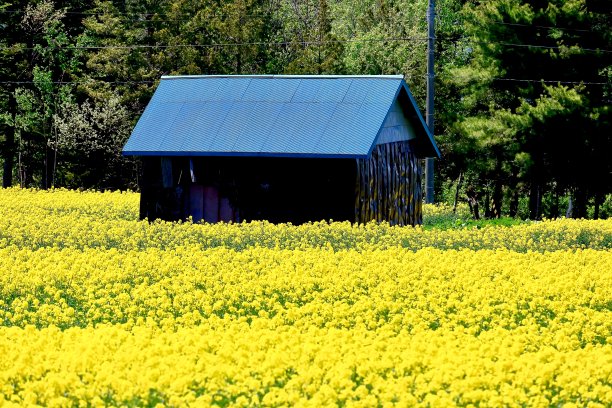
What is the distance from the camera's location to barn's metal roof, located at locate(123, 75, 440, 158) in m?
28.4

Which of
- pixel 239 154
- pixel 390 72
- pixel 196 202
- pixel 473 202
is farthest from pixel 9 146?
pixel 239 154

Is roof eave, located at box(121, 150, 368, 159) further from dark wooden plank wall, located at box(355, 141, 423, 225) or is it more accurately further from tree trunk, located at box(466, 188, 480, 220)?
tree trunk, located at box(466, 188, 480, 220)

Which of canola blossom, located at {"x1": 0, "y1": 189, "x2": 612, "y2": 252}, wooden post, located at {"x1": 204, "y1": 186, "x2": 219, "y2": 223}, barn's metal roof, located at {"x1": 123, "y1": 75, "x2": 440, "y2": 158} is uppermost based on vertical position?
barn's metal roof, located at {"x1": 123, "y1": 75, "x2": 440, "y2": 158}

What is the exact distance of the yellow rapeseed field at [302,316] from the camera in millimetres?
10391

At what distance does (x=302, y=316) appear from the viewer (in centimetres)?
1471

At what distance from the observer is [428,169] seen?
3922 cm

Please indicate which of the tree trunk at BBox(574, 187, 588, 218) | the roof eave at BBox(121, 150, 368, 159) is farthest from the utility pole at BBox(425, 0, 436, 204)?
the roof eave at BBox(121, 150, 368, 159)

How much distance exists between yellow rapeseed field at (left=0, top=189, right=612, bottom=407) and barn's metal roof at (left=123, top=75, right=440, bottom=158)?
10.8 ft

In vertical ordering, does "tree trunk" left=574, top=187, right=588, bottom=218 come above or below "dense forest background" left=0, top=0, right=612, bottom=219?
below

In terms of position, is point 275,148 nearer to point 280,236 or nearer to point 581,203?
point 280,236

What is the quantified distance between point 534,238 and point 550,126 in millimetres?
17713

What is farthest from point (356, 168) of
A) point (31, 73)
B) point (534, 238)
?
point (31, 73)

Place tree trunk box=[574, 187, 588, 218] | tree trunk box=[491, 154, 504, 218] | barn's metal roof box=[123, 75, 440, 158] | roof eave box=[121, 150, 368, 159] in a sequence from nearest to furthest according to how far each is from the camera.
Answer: roof eave box=[121, 150, 368, 159], barn's metal roof box=[123, 75, 440, 158], tree trunk box=[574, 187, 588, 218], tree trunk box=[491, 154, 504, 218]

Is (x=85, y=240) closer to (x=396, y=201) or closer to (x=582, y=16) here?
(x=396, y=201)
